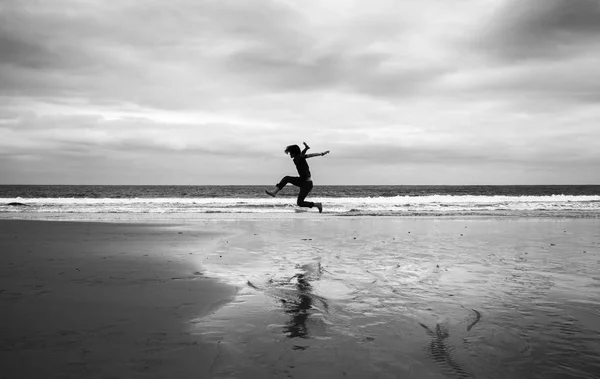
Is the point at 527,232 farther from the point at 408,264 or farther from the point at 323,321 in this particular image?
the point at 323,321

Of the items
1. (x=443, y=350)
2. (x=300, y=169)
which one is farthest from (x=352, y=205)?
(x=443, y=350)

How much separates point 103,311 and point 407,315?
3.54 m

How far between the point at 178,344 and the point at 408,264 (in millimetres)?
5393

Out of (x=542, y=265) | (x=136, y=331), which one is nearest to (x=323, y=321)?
(x=136, y=331)

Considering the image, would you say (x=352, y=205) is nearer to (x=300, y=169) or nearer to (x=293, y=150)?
(x=300, y=169)

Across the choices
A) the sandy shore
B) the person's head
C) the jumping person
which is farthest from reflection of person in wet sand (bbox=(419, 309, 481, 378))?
the person's head

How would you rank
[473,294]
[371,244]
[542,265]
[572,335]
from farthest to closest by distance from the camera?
[371,244] < [542,265] < [473,294] < [572,335]

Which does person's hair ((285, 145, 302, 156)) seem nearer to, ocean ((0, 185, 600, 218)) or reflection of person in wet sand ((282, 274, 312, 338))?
reflection of person in wet sand ((282, 274, 312, 338))

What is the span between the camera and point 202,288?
21.0 ft

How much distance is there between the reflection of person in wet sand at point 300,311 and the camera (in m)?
4.34

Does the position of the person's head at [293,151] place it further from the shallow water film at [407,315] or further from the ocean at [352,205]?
the ocean at [352,205]

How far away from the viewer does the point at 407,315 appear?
16.2 feet

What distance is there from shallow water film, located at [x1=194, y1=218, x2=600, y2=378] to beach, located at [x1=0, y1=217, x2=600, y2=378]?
0.8 inches

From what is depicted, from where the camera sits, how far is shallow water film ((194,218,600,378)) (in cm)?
354
